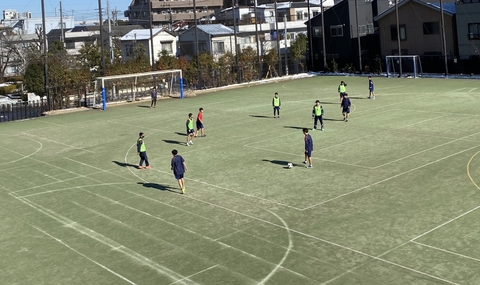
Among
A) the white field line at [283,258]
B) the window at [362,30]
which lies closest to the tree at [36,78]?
the window at [362,30]

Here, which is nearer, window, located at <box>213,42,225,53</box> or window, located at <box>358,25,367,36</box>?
window, located at <box>358,25,367,36</box>

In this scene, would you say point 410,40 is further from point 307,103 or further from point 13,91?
point 13,91

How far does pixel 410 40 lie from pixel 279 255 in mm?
51871

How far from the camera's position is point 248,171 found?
956 inches

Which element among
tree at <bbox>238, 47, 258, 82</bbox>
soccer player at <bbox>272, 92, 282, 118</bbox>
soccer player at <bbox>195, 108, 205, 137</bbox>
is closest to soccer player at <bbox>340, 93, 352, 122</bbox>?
soccer player at <bbox>272, 92, 282, 118</bbox>

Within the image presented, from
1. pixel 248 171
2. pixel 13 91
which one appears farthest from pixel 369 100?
pixel 13 91

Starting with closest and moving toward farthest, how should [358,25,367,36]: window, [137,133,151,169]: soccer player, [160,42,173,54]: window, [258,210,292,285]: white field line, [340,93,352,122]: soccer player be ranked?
[258,210,292,285]: white field line < [137,133,151,169]: soccer player < [340,93,352,122]: soccer player < [358,25,367,36]: window < [160,42,173,54]: window

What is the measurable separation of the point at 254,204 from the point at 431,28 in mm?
46418

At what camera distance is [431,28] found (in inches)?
2368

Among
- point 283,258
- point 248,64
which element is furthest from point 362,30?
point 283,258

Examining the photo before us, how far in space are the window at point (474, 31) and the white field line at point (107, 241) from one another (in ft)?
152

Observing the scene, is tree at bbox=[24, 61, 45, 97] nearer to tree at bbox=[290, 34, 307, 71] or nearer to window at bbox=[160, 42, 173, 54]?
tree at bbox=[290, 34, 307, 71]

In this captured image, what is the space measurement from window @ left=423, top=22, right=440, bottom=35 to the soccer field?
24.8 metres

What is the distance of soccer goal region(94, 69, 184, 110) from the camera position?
50.9 meters
